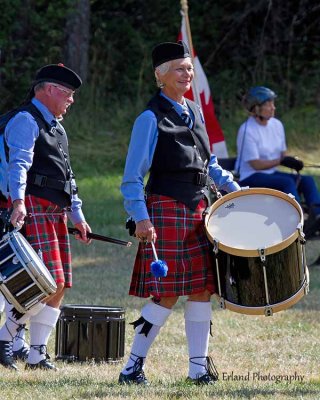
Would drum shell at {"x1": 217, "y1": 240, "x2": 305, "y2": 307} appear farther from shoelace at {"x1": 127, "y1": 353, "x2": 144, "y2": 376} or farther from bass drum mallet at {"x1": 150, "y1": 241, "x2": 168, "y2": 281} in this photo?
shoelace at {"x1": 127, "y1": 353, "x2": 144, "y2": 376}

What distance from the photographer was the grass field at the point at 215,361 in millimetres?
5715

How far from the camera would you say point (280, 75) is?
2073 cm

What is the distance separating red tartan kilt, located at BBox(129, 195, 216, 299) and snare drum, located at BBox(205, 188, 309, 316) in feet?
0.46

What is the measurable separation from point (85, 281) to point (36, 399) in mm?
4456

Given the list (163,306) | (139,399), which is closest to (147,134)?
(163,306)

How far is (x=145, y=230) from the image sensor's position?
5.67m

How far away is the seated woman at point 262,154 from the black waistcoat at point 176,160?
5042 millimetres

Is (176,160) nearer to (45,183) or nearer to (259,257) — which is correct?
(259,257)

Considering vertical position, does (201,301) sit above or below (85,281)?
above

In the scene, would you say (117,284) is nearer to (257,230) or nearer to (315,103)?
(257,230)

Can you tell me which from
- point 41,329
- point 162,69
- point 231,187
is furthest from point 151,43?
point 162,69

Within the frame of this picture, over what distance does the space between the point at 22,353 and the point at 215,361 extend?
1.11m

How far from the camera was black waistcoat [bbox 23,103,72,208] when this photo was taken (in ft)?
20.5

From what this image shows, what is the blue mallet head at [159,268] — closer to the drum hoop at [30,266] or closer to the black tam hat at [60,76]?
the drum hoop at [30,266]
